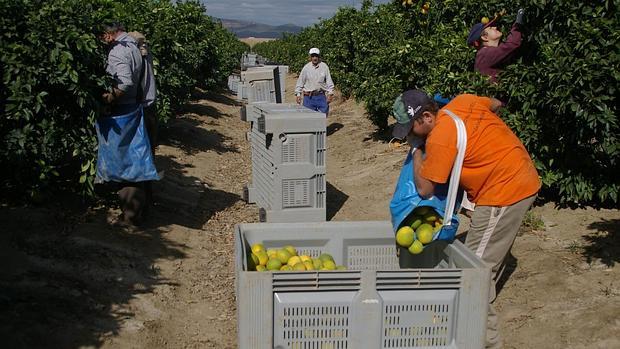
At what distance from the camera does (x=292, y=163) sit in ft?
23.0

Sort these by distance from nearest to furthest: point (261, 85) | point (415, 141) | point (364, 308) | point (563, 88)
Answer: point (364, 308)
point (415, 141)
point (563, 88)
point (261, 85)

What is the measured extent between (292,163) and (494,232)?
124 inches

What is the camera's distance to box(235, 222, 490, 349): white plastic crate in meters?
3.01

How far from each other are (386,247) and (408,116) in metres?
0.97

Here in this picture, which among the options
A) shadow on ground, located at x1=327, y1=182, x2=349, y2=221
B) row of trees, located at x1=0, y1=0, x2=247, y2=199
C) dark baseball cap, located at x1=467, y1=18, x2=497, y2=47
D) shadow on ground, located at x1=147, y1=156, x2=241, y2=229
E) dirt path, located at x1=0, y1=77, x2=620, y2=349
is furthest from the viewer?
shadow on ground, located at x1=327, y1=182, x2=349, y2=221

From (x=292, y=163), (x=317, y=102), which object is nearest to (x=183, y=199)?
(x=292, y=163)

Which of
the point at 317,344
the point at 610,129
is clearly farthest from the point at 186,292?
the point at 610,129

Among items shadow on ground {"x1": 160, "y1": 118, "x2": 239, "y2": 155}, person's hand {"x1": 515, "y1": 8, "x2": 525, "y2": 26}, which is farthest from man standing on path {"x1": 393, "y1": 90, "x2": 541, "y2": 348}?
shadow on ground {"x1": 160, "y1": 118, "x2": 239, "y2": 155}

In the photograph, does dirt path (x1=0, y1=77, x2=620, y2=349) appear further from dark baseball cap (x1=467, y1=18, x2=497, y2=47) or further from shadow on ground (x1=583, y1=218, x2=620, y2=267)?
dark baseball cap (x1=467, y1=18, x2=497, y2=47)

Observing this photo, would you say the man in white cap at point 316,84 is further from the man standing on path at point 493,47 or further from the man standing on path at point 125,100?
the man standing on path at point 125,100

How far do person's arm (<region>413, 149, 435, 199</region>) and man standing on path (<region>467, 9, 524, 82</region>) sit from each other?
251 centimetres

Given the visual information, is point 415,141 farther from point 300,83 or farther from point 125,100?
point 300,83

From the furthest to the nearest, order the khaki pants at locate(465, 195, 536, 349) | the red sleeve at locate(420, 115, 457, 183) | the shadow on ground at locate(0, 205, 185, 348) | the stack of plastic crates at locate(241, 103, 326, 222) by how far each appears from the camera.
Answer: the stack of plastic crates at locate(241, 103, 326, 222) < the shadow on ground at locate(0, 205, 185, 348) < the khaki pants at locate(465, 195, 536, 349) < the red sleeve at locate(420, 115, 457, 183)

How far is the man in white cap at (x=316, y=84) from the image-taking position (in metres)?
13.4
